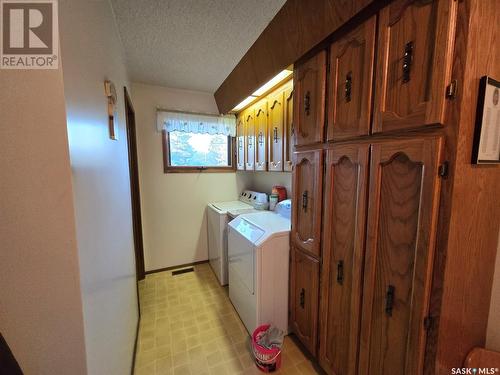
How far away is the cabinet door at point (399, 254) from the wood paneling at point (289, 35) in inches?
27.9

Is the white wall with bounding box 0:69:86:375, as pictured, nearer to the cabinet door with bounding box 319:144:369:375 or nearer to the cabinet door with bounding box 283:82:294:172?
the cabinet door with bounding box 319:144:369:375

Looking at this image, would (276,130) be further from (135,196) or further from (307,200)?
(135,196)

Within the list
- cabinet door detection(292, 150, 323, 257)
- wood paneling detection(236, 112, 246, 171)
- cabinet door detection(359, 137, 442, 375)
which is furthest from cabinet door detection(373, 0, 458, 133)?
wood paneling detection(236, 112, 246, 171)

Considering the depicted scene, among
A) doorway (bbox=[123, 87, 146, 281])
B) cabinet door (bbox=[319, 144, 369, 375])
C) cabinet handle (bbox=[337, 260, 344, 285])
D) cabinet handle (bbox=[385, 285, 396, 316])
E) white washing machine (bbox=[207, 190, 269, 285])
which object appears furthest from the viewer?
white washing machine (bbox=[207, 190, 269, 285])

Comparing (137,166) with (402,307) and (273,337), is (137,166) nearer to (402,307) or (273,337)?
(273,337)

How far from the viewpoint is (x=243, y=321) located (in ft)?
6.24

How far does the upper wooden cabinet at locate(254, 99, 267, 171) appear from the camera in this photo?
87.4 inches

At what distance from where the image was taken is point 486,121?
2.42 ft

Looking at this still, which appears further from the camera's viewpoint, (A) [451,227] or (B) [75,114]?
(A) [451,227]

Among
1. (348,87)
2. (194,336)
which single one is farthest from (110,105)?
(194,336)

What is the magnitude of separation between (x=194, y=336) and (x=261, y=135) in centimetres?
206

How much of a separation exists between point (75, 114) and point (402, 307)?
1.47 metres

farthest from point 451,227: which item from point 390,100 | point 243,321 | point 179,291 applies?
point 179,291

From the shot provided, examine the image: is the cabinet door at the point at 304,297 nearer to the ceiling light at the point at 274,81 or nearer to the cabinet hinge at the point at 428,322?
the cabinet hinge at the point at 428,322
